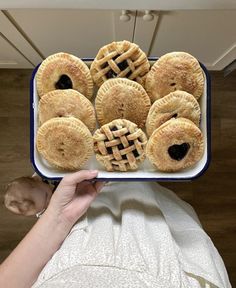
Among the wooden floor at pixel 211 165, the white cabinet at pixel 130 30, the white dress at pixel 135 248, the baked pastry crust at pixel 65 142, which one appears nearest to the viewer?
the white dress at pixel 135 248

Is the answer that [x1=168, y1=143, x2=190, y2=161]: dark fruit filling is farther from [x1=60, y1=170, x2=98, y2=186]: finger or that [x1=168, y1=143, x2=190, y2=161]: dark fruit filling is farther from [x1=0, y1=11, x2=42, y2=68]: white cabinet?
[x1=0, y1=11, x2=42, y2=68]: white cabinet

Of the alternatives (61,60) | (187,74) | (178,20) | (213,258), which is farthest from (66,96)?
(213,258)

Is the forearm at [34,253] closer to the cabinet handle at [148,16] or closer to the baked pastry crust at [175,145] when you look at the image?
the baked pastry crust at [175,145]

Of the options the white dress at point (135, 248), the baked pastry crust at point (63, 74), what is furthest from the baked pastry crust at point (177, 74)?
the white dress at point (135, 248)

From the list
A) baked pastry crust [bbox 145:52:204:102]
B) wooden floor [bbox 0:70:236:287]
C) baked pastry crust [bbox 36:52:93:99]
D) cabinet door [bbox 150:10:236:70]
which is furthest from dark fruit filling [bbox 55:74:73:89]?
wooden floor [bbox 0:70:236:287]

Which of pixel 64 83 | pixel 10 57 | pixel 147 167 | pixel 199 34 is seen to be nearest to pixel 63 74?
pixel 64 83

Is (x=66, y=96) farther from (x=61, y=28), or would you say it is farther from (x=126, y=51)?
(x=61, y=28)
